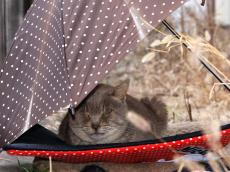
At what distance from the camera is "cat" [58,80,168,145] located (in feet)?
10.8

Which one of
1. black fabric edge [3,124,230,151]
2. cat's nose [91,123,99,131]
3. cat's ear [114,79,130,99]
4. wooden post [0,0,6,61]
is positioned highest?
wooden post [0,0,6,61]

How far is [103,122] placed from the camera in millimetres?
3326

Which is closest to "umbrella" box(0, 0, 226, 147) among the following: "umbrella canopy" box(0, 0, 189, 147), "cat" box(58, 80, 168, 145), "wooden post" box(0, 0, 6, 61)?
"umbrella canopy" box(0, 0, 189, 147)

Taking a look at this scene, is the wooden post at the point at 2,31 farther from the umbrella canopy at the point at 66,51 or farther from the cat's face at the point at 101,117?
the umbrella canopy at the point at 66,51

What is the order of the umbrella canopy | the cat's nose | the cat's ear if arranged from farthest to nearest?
the cat's ear → the cat's nose → the umbrella canopy

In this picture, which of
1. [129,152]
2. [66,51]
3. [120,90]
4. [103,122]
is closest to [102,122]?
[103,122]

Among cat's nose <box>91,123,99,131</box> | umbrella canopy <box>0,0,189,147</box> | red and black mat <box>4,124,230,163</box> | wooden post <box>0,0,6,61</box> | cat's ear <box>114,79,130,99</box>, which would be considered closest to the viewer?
umbrella canopy <box>0,0,189,147</box>

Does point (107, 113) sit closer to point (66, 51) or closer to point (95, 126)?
point (95, 126)

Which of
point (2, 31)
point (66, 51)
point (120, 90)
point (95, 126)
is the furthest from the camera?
point (2, 31)

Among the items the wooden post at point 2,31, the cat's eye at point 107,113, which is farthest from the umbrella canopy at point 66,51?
the wooden post at point 2,31

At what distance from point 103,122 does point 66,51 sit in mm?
776

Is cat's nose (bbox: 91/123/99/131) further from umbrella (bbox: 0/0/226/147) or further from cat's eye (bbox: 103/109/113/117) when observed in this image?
umbrella (bbox: 0/0/226/147)

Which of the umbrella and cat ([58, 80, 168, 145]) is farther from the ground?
the umbrella

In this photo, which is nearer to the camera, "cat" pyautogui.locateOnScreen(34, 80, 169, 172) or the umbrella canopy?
the umbrella canopy
